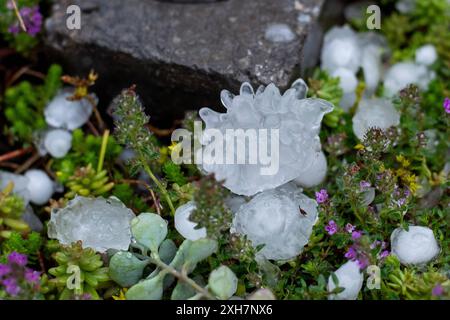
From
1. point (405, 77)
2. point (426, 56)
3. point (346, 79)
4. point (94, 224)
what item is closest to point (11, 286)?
point (94, 224)

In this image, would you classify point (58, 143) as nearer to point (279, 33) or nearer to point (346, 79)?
point (279, 33)

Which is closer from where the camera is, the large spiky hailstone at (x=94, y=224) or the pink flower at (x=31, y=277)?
the pink flower at (x=31, y=277)

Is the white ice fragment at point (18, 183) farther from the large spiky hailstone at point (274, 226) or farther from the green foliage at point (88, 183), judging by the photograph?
the large spiky hailstone at point (274, 226)

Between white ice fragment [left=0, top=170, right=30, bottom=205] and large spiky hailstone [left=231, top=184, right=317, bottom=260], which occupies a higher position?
large spiky hailstone [left=231, top=184, right=317, bottom=260]

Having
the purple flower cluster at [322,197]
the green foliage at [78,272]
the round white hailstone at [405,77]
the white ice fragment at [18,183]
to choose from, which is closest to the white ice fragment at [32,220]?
the white ice fragment at [18,183]

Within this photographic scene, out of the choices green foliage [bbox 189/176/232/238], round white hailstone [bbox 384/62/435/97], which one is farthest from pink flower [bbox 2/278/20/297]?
round white hailstone [bbox 384/62/435/97]

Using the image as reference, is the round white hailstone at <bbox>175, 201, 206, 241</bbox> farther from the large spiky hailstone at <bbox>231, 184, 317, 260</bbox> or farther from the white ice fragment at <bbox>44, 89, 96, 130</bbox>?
the white ice fragment at <bbox>44, 89, 96, 130</bbox>
